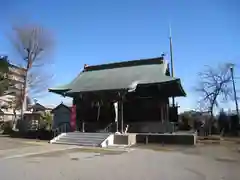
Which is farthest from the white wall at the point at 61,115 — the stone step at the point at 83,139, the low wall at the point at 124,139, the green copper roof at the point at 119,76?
the low wall at the point at 124,139

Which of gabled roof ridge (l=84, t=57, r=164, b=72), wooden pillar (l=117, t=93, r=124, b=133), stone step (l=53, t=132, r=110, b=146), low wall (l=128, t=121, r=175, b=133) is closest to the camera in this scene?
stone step (l=53, t=132, r=110, b=146)

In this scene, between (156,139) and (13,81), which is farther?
(13,81)

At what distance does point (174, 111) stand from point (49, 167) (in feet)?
56.2

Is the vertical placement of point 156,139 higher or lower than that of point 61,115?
lower

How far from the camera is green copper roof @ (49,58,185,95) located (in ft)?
69.2

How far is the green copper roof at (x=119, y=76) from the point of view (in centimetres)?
2110

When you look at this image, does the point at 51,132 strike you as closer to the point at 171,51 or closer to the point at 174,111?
the point at 174,111

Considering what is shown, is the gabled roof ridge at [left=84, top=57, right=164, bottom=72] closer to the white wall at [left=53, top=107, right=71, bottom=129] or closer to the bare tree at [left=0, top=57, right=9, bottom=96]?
the white wall at [left=53, top=107, right=71, bottom=129]

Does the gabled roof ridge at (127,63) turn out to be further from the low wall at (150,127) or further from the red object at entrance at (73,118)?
the red object at entrance at (73,118)

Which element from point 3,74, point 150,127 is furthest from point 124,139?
point 3,74

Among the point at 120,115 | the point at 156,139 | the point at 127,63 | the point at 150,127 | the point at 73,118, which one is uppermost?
the point at 127,63

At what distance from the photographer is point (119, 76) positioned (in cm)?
2362

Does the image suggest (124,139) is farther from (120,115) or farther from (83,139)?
(120,115)

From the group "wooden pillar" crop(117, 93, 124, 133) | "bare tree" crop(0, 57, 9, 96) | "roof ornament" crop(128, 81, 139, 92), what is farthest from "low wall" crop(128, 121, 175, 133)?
"bare tree" crop(0, 57, 9, 96)
